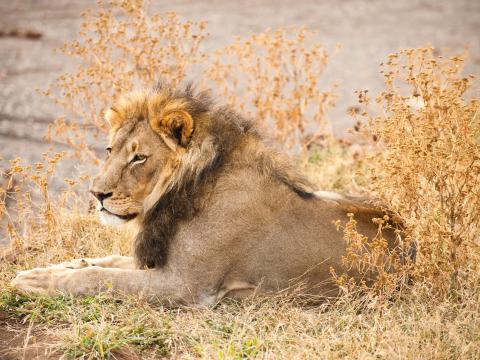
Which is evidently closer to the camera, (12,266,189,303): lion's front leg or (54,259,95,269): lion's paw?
(12,266,189,303): lion's front leg

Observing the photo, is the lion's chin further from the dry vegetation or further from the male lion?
the dry vegetation

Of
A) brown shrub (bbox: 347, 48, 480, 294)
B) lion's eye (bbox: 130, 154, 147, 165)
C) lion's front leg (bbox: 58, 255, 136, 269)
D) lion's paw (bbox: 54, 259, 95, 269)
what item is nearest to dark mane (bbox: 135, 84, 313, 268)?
lion's eye (bbox: 130, 154, 147, 165)

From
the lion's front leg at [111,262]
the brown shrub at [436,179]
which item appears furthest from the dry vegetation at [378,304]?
the lion's front leg at [111,262]

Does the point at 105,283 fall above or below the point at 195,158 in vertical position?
below

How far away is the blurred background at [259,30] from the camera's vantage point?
9984mm

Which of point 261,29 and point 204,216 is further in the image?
point 261,29

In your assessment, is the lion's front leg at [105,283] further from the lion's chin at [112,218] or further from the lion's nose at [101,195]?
the lion's nose at [101,195]

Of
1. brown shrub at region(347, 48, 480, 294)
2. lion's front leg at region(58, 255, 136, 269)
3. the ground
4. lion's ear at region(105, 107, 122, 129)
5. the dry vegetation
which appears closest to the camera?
A: the dry vegetation

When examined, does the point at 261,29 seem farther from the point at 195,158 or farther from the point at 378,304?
the point at 378,304

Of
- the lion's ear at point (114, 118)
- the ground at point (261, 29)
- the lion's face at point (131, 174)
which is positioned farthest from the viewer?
the ground at point (261, 29)

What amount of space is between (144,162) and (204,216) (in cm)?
50

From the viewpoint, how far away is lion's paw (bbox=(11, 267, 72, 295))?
4879 millimetres

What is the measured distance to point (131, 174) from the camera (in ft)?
16.1

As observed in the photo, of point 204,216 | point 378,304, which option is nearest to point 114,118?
point 204,216
